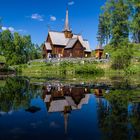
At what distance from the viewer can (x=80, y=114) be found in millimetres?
15148

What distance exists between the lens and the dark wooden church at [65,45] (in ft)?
295

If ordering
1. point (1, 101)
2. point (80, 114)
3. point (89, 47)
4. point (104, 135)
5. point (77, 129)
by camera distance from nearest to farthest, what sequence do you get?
point (104, 135)
point (77, 129)
point (80, 114)
point (1, 101)
point (89, 47)

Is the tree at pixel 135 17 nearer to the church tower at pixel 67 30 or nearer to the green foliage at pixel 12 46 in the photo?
the church tower at pixel 67 30

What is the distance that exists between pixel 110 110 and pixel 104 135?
515 cm

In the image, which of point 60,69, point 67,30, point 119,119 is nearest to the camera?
point 119,119

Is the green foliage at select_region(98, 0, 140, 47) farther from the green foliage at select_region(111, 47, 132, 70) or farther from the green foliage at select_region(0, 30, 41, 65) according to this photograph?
the green foliage at select_region(0, 30, 41, 65)

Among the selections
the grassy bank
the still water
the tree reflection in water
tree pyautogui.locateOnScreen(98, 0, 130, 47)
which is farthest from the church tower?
the tree reflection in water

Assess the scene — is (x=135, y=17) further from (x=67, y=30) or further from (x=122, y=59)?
(x=67, y=30)

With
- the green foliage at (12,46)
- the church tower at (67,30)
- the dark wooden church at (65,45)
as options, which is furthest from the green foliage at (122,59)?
the green foliage at (12,46)

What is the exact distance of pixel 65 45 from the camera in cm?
9250

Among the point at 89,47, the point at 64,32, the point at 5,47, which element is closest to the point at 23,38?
the point at 5,47

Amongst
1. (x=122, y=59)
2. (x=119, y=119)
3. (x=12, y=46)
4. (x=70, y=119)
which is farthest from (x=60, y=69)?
(x=119, y=119)

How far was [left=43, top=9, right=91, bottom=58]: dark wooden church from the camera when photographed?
295 ft

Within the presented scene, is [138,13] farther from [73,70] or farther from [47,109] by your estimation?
[47,109]
